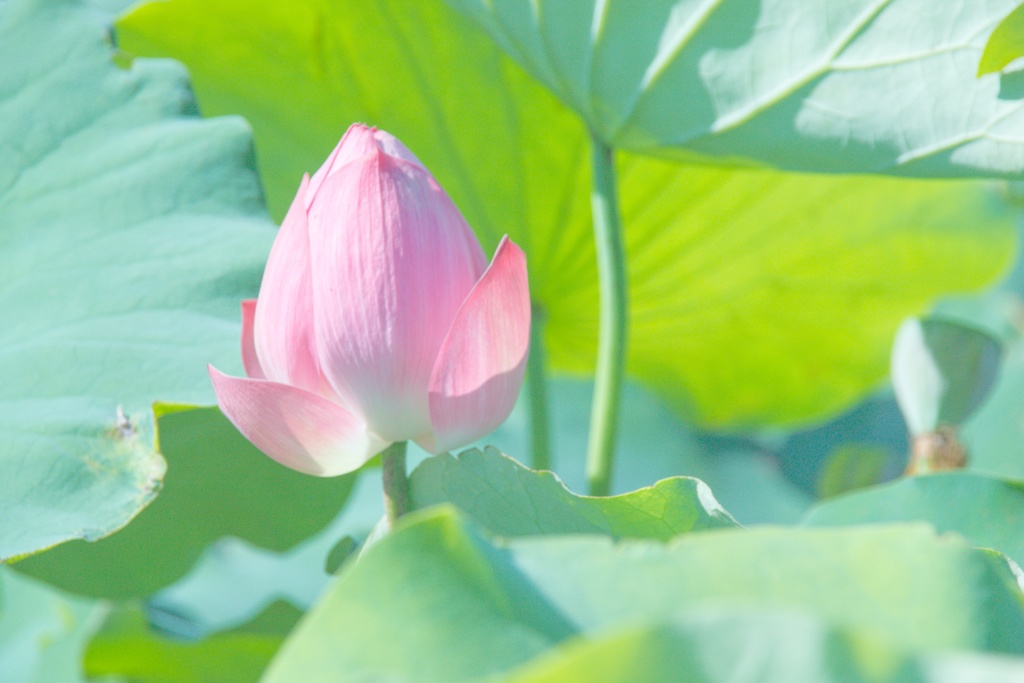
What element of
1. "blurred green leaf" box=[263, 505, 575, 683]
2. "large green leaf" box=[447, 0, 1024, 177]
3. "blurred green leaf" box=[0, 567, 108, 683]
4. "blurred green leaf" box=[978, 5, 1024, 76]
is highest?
"blurred green leaf" box=[978, 5, 1024, 76]

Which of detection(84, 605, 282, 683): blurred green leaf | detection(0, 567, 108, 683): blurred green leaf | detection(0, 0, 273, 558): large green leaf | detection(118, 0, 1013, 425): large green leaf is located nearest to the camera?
detection(0, 0, 273, 558): large green leaf

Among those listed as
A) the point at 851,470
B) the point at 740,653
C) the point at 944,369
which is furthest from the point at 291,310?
the point at 851,470

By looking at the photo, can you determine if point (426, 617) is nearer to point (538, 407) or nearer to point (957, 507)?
point (957, 507)

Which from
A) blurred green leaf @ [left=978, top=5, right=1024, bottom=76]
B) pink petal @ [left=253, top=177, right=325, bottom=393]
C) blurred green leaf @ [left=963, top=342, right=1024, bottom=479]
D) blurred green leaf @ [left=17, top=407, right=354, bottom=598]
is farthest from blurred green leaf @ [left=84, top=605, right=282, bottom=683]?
blurred green leaf @ [left=963, top=342, right=1024, bottom=479]

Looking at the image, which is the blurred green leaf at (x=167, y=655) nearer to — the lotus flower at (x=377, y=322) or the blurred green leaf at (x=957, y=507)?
the lotus flower at (x=377, y=322)

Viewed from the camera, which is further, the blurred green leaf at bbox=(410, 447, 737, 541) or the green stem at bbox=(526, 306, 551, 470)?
the green stem at bbox=(526, 306, 551, 470)

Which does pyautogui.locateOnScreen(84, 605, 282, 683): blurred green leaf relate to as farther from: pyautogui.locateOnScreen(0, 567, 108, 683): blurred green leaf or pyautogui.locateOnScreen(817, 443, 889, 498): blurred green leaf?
pyautogui.locateOnScreen(817, 443, 889, 498): blurred green leaf

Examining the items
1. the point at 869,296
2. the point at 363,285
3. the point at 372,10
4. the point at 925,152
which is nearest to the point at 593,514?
the point at 363,285
